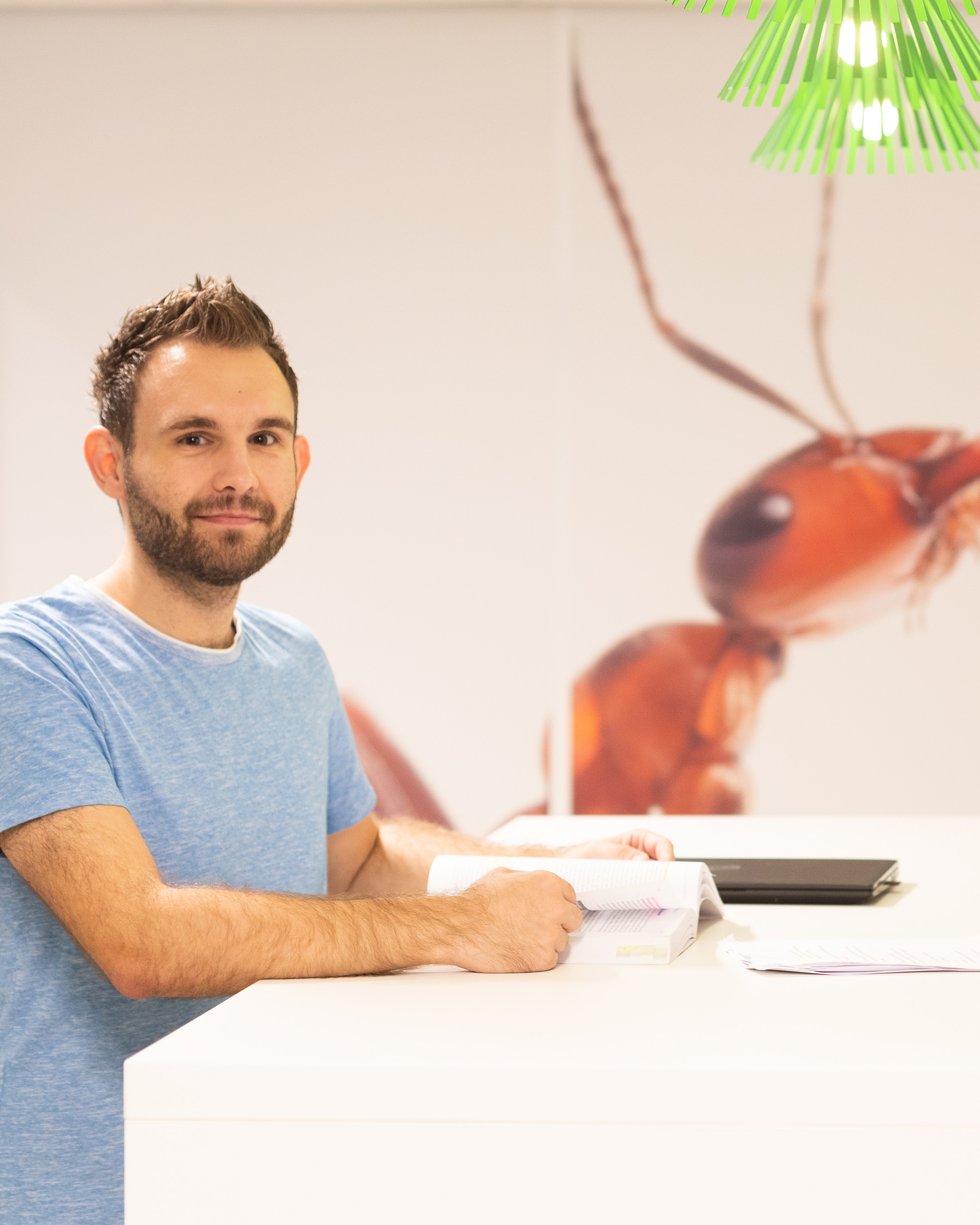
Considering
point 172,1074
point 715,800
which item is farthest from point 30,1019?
point 715,800

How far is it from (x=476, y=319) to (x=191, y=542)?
1.91 meters

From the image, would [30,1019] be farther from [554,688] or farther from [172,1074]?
[554,688]

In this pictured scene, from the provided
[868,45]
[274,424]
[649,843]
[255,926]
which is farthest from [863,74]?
[255,926]

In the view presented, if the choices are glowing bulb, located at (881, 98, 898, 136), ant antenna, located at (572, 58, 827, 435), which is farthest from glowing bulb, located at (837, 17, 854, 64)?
ant antenna, located at (572, 58, 827, 435)

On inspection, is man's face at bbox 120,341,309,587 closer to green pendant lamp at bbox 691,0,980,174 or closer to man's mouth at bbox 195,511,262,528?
man's mouth at bbox 195,511,262,528

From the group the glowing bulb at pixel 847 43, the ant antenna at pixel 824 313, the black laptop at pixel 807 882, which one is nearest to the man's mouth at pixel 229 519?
the black laptop at pixel 807 882

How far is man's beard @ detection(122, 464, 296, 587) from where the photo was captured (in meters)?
1.36

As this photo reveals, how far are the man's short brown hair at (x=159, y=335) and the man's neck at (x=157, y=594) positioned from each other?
0.14 m

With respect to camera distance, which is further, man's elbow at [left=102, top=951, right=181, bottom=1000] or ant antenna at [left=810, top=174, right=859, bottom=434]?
ant antenna at [left=810, top=174, right=859, bottom=434]

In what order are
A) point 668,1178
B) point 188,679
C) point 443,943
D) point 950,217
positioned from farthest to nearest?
point 950,217
point 188,679
point 443,943
point 668,1178

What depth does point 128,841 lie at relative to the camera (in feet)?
3.51

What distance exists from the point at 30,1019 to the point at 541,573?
211cm

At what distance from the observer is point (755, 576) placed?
3.07 metres

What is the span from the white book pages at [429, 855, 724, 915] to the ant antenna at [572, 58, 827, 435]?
6.76ft
